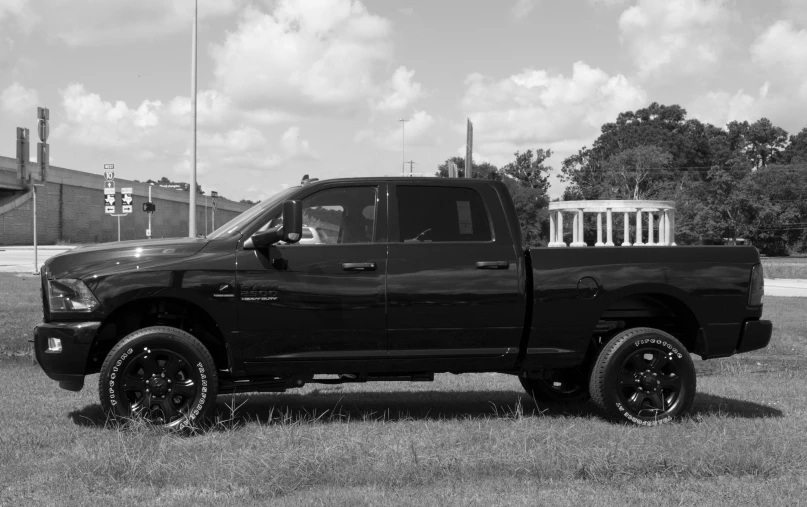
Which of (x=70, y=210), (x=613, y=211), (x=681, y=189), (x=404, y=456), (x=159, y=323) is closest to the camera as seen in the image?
(x=404, y=456)

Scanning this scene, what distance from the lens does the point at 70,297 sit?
6266mm

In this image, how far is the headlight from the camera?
6.25 metres

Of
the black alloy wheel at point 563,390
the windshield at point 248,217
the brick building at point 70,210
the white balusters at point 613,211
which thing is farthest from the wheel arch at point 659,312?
the white balusters at point 613,211

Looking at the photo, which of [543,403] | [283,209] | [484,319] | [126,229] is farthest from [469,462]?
[126,229]

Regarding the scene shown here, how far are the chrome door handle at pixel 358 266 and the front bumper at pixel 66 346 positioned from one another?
1.79 m

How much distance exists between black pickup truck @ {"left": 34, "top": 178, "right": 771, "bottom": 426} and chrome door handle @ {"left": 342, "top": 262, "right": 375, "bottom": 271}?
10mm

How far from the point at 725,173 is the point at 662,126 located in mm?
31681

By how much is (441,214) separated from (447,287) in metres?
0.63

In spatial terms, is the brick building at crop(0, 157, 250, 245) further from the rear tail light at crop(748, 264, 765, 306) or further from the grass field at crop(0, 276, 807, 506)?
the rear tail light at crop(748, 264, 765, 306)

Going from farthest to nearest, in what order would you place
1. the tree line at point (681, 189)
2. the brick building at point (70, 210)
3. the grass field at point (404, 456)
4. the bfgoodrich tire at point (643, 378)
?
the tree line at point (681, 189)
the brick building at point (70, 210)
the bfgoodrich tire at point (643, 378)
the grass field at point (404, 456)

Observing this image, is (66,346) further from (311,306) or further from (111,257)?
(311,306)

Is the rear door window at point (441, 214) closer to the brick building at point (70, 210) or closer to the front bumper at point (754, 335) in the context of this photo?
the front bumper at point (754, 335)

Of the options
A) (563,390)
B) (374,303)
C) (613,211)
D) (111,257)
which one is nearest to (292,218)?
(374,303)

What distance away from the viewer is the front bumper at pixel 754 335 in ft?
23.0
